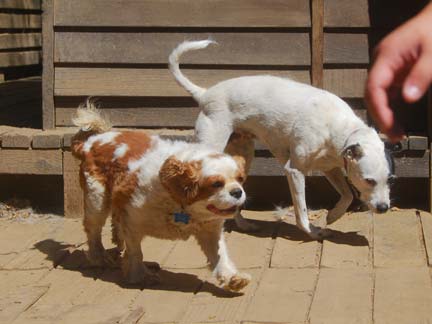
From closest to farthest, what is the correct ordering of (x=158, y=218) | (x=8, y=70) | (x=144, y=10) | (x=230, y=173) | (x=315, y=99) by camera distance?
(x=230, y=173), (x=158, y=218), (x=315, y=99), (x=144, y=10), (x=8, y=70)

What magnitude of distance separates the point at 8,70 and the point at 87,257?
874 centimetres

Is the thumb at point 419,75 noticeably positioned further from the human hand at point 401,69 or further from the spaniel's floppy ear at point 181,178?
the spaniel's floppy ear at point 181,178

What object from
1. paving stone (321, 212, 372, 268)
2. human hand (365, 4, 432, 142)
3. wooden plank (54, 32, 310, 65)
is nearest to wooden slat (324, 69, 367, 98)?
wooden plank (54, 32, 310, 65)

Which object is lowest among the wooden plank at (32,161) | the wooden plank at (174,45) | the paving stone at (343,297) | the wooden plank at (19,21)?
the paving stone at (343,297)

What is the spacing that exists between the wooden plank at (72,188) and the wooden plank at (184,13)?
1.19 meters

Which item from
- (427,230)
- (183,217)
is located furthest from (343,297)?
(427,230)

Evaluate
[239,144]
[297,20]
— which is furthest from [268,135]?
[297,20]

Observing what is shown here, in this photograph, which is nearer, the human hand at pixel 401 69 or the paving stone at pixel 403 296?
the human hand at pixel 401 69

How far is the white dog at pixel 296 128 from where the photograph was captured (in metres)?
5.88

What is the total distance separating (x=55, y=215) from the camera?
24.0 feet

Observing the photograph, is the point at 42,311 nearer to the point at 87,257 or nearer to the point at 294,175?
the point at 87,257

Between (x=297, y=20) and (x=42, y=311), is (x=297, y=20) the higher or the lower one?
the higher one

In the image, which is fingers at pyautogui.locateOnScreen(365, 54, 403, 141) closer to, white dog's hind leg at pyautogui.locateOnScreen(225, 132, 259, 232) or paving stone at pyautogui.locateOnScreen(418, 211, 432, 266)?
paving stone at pyautogui.locateOnScreen(418, 211, 432, 266)

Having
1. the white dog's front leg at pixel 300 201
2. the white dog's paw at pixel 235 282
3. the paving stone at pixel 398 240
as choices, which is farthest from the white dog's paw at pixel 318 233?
the white dog's paw at pixel 235 282
